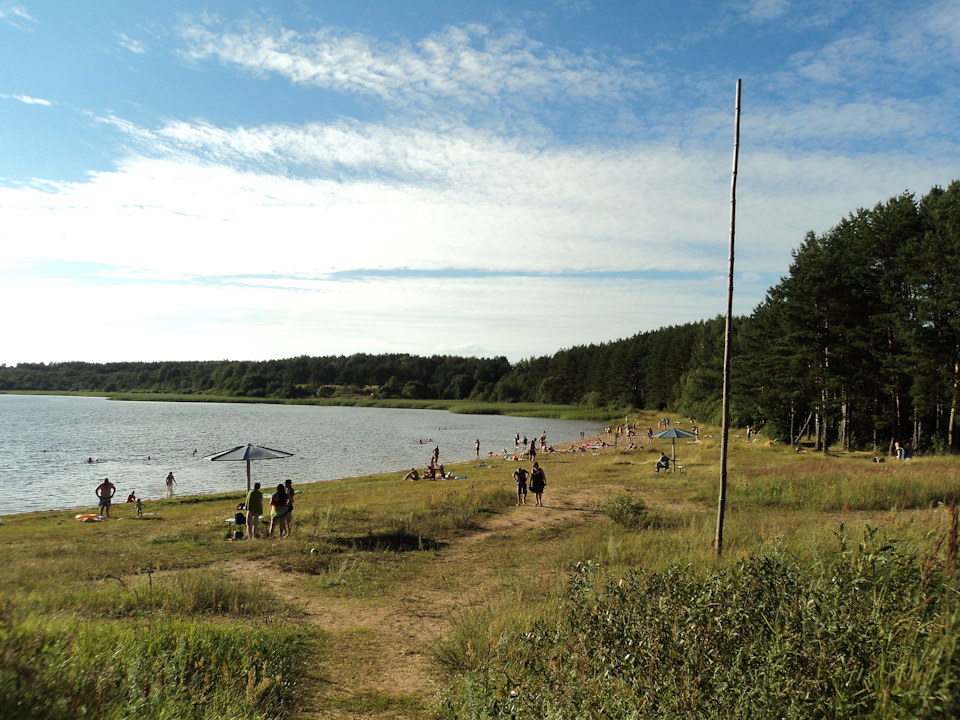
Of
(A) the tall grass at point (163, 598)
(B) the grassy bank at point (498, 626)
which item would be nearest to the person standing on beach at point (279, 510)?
(B) the grassy bank at point (498, 626)

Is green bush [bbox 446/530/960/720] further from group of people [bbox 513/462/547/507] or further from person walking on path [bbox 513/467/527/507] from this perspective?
person walking on path [bbox 513/467/527/507]

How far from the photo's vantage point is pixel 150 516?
71.4 feet

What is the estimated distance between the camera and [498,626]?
665cm

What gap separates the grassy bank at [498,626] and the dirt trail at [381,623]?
0.15 ft

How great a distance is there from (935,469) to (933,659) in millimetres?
20119

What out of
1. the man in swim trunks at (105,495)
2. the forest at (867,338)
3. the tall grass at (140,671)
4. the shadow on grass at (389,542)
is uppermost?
the forest at (867,338)

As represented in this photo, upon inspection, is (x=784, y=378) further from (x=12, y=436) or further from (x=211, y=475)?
(x=12, y=436)

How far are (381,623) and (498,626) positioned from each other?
9.17ft

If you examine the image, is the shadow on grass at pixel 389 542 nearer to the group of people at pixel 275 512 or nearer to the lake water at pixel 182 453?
the group of people at pixel 275 512

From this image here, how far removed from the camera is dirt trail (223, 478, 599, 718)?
6.44 m

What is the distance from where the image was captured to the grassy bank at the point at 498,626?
4094mm

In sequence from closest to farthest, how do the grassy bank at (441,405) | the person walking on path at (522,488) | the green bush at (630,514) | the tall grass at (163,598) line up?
the tall grass at (163,598), the green bush at (630,514), the person walking on path at (522,488), the grassy bank at (441,405)

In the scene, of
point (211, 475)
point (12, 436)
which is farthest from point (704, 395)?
point (12, 436)

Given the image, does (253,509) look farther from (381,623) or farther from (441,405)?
(441,405)
